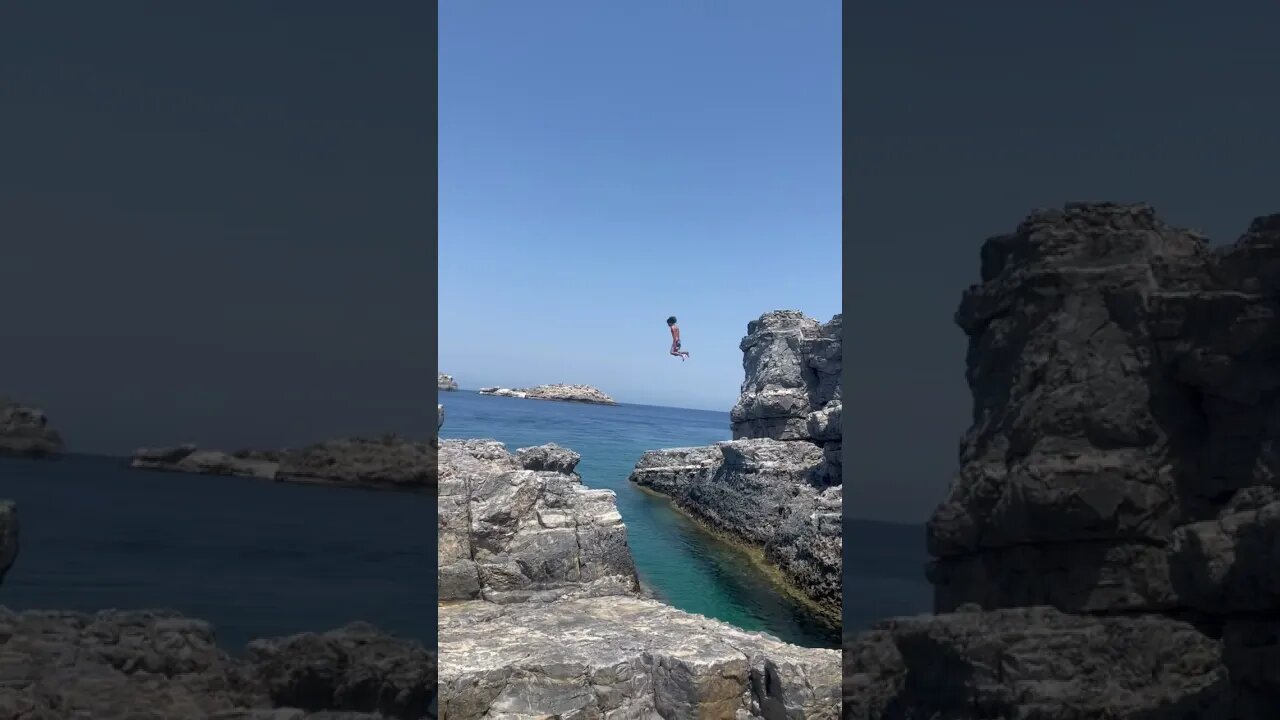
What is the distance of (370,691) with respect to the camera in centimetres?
343

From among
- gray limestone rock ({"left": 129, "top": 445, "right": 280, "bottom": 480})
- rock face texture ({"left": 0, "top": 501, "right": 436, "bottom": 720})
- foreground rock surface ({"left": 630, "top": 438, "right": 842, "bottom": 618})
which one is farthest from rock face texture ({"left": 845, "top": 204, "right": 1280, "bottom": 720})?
foreground rock surface ({"left": 630, "top": 438, "right": 842, "bottom": 618})

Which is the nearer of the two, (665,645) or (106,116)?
(106,116)

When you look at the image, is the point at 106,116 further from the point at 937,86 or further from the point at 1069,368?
the point at 1069,368

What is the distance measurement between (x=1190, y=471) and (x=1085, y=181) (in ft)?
4.64

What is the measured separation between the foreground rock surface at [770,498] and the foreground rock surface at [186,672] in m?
12.5

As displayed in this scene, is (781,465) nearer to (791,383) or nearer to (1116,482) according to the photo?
(791,383)

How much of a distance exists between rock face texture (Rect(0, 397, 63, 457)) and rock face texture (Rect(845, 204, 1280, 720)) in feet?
13.6

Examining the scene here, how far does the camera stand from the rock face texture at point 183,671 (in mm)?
3045

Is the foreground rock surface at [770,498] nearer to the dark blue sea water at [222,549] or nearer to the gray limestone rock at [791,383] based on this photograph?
the gray limestone rock at [791,383]

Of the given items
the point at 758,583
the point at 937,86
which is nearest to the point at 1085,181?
the point at 937,86

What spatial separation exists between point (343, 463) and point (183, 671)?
110 cm

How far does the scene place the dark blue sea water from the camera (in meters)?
3.16

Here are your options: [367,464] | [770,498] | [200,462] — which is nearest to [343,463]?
[367,464]

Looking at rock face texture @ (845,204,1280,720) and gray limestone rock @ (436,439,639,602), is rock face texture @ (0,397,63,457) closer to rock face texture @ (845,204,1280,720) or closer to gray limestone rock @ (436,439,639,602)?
rock face texture @ (845,204,1280,720)
